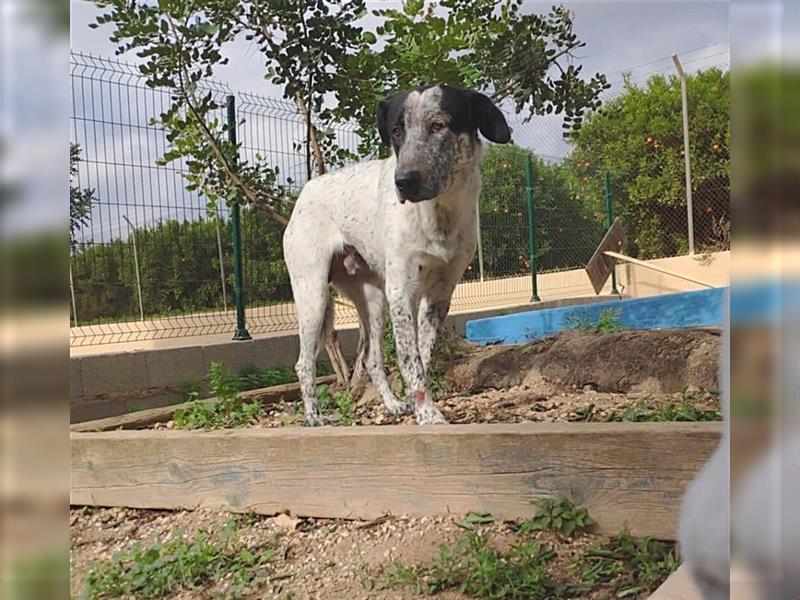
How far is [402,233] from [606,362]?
117 cm

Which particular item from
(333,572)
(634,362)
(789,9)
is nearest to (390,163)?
(333,572)

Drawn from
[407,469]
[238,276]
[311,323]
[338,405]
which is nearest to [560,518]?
[407,469]

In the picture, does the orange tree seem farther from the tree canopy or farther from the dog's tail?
the dog's tail

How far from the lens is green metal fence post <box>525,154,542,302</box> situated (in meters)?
2.70

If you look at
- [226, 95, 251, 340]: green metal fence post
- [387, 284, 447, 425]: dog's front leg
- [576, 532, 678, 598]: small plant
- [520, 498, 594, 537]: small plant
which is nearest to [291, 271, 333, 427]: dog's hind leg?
[387, 284, 447, 425]: dog's front leg

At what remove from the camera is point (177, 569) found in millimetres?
1235

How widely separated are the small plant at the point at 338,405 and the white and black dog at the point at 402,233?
10 centimetres

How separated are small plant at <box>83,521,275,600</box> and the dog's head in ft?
2.56

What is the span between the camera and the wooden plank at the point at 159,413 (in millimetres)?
2115

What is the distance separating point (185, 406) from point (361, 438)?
0.98m

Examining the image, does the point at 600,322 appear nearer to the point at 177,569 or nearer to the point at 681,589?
the point at 177,569

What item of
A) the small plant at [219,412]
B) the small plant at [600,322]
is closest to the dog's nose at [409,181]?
the small plant at [219,412]

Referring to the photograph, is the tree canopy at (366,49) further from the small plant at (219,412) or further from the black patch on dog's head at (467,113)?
the small plant at (219,412)

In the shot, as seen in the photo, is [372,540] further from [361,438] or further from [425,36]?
[425,36]
